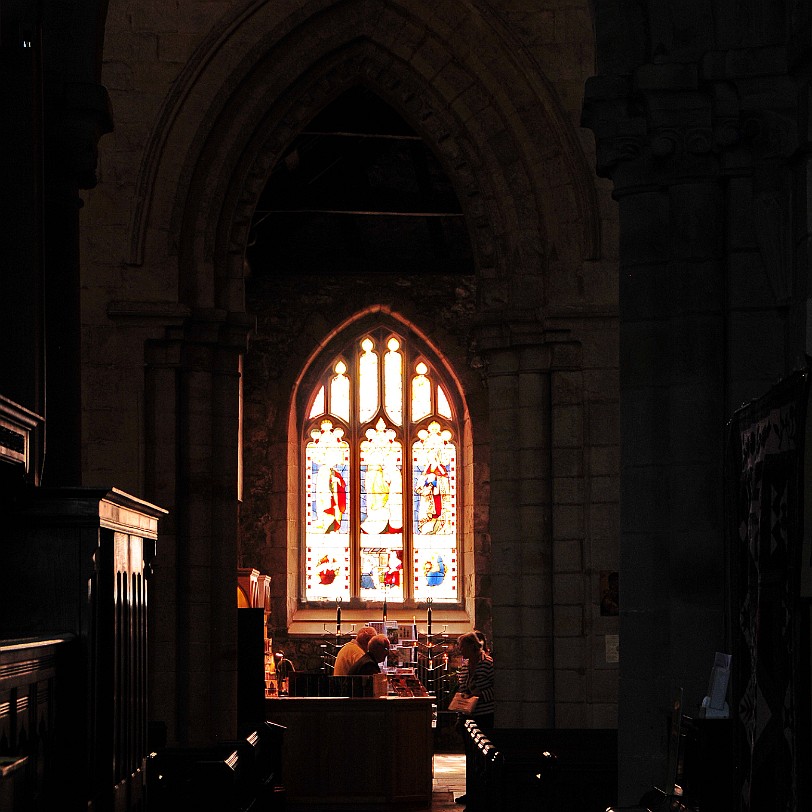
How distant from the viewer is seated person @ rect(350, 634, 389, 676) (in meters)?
11.5

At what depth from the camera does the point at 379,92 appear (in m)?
10.6

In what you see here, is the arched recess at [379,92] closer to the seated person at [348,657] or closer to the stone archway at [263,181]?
the stone archway at [263,181]

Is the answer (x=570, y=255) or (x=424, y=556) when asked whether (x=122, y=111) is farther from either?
(x=424, y=556)

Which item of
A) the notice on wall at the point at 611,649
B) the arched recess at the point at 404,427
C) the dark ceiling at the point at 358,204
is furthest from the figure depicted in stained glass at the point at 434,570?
the notice on wall at the point at 611,649

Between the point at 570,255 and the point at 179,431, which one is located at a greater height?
the point at 570,255

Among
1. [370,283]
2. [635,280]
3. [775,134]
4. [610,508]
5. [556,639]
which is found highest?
[370,283]

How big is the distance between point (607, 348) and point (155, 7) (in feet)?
12.2

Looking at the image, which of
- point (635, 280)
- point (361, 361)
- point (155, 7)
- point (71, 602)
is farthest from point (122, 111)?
point (361, 361)

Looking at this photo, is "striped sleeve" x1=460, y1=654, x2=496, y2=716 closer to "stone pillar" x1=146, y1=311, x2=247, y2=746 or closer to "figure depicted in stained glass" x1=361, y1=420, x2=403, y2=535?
"stone pillar" x1=146, y1=311, x2=247, y2=746

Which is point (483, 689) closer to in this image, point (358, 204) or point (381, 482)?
point (358, 204)

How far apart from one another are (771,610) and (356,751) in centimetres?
745

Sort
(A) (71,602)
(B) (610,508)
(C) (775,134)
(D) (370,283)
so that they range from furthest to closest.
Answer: (D) (370,283) < (B) (610,508) < (C) (775,134) < (A) (71,602)

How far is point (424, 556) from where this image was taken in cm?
1708

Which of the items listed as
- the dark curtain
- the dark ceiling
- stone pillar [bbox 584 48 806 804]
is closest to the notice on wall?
stone pillar [bbox 584 48 806 804]
